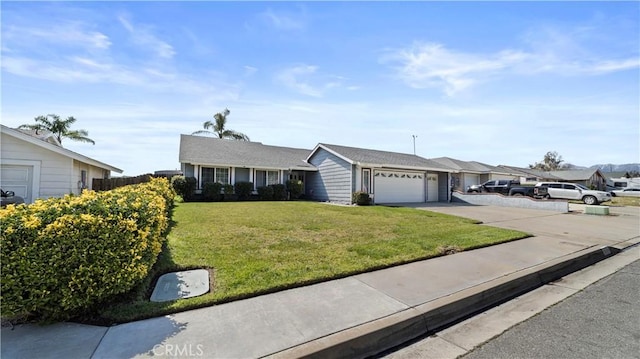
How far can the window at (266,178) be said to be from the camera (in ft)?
70.4

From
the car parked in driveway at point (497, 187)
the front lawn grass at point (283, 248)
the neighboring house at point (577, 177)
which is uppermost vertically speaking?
the neighboring house at point (577, 177)

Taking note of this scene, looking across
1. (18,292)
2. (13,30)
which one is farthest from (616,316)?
(13,30)

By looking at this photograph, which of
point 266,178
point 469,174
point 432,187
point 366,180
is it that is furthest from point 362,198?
point 469,174

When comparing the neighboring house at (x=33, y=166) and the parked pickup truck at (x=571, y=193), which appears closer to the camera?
the neighboring house at (x=33, y=166)

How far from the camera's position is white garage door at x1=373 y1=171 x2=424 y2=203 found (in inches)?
796

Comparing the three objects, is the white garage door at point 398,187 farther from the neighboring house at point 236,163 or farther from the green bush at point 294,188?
the green bush at point 294,188

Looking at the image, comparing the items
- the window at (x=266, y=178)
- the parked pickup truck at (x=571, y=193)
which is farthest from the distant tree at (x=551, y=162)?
the window at (x=266, y=178)

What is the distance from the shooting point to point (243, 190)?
19547 millimetres

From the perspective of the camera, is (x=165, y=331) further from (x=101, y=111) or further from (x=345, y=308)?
(x=101, y=111)

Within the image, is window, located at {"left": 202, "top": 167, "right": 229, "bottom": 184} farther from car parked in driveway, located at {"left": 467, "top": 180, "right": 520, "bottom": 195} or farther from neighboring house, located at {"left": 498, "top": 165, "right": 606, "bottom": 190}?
neighboring house, located at {"left": 498, "top": 165, "right": 606, "bottom": 190}

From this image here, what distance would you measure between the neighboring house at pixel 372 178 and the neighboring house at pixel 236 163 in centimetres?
158

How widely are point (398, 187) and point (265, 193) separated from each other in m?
9.42

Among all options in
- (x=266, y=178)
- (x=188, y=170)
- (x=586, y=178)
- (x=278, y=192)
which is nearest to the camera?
(x=188, y=170)

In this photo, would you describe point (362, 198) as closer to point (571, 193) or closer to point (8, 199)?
point (8, 199)
